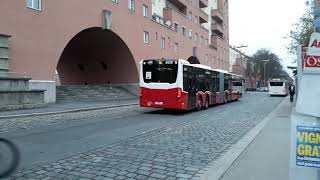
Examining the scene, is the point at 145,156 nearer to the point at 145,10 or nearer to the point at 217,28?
the point at 145,10

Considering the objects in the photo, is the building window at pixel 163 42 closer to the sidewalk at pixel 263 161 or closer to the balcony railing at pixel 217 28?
the balcony railing at pixel 217 28

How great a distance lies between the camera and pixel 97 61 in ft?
142

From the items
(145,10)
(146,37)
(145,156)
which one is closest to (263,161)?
(145,156)

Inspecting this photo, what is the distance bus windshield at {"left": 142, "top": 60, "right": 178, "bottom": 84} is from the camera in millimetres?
20812

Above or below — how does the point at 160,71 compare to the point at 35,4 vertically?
below

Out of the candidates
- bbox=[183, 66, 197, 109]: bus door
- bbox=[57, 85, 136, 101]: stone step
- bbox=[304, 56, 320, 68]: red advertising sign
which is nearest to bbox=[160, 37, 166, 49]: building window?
bbox=[57, 85, 136, 101]: stone step

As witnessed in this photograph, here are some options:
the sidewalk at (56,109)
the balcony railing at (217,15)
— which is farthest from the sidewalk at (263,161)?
the balcony railing at (217,15)

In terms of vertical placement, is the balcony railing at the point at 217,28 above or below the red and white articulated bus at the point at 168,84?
above

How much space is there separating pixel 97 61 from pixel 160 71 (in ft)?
76.7

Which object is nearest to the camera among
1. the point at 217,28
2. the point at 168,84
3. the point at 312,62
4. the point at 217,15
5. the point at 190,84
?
the point at 312,62

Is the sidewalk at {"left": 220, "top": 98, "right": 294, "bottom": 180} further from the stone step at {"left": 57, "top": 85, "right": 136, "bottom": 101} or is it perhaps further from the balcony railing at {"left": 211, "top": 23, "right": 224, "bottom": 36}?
the balcony railing at {"left": 211, "top": 23, "right": 224, "bottom": 36}

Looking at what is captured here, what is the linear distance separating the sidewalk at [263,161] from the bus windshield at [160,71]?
9237 millimetres

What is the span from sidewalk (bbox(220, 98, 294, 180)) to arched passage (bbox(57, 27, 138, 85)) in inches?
1018

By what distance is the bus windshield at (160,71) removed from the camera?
20.8 m
